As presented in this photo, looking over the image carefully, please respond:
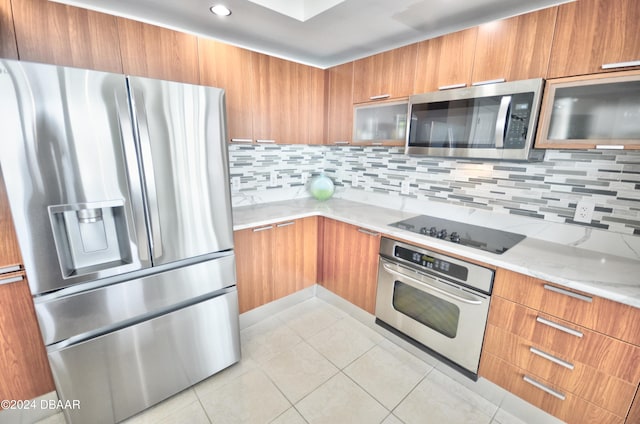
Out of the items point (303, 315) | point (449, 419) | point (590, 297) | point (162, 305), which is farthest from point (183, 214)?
point (590, 297)

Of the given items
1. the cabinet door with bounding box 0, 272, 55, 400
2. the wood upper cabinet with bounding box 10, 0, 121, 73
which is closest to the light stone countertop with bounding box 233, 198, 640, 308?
the cabinet door with bounding box 0, 272, 55, 400

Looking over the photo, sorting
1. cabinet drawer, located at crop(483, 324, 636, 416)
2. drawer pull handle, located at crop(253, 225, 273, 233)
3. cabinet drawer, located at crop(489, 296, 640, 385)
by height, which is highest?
drawer pull handle, located at crop(253, 225, 273, 233)

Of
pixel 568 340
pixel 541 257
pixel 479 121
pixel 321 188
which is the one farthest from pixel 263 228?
pixel 568 340

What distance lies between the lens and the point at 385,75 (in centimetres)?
211

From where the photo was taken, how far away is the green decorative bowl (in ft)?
9.11

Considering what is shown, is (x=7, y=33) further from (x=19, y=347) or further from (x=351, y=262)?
(x=351, y=262)

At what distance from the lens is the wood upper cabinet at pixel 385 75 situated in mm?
1967

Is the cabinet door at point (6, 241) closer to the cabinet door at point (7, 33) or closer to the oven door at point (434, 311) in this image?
the cabinet door at point (7, 33)

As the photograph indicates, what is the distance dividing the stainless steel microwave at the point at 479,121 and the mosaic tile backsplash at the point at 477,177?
0.69 ft

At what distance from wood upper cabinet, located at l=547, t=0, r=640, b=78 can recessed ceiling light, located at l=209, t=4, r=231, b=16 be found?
182 cm

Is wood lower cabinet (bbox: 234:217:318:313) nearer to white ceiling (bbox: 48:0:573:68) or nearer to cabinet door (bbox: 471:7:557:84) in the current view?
white ceiling (bbox: 48:0:573:68)

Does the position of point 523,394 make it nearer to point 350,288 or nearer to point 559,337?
point 559,337

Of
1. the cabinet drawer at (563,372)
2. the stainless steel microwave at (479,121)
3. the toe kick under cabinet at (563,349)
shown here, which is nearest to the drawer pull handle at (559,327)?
the toe kick under cabinet at (563,349)

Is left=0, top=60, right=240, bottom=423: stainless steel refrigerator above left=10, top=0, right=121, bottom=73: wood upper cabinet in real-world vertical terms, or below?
below
